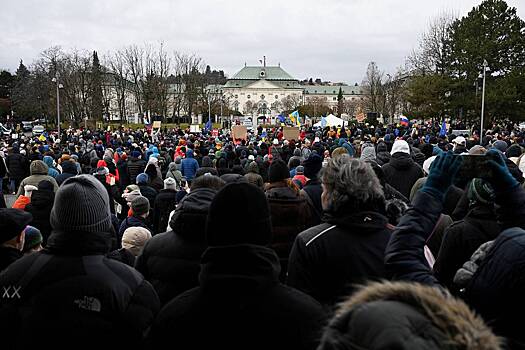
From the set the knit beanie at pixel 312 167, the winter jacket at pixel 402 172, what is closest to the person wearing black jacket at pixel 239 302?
the knit beanie at pixel 312 167

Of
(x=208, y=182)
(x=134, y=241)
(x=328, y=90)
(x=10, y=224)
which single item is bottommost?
(x=134, y=241)

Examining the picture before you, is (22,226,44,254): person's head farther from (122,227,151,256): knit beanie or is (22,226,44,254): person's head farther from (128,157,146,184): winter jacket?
(128,157,146,184): winter jacket

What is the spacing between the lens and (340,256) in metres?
3.31

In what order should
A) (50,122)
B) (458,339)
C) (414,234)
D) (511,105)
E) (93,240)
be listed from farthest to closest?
(50,122)
(511,105)
(93,240)
(414,234)
(458,339)

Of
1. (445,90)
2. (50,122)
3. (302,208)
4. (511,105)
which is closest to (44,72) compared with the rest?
(50,122)

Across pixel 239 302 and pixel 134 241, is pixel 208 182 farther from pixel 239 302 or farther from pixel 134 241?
pixel 239 302

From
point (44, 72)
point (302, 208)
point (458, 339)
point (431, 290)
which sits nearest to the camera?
point (458, 339)

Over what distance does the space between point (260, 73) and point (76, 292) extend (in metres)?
173

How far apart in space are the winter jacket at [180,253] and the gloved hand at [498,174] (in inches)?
74.0

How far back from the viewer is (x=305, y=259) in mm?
3395

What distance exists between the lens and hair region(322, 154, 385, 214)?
3369mm

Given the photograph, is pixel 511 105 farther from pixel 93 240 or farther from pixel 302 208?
pixel 93 240

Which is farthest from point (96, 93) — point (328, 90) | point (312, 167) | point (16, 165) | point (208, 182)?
point (328, 90)

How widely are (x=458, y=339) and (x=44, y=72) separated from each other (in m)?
78.7
